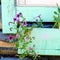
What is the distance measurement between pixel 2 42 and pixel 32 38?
2.10 feet

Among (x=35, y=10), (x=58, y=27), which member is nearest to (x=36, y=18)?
(x=35, y=10)

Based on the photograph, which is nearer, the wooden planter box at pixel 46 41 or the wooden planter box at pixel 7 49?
the wooden planter box at pixel 46 41

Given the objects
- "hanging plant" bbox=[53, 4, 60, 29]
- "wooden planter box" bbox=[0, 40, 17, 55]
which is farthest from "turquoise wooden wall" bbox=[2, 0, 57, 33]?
"wooden planter box" bbox=[0, 40, 17, 55]

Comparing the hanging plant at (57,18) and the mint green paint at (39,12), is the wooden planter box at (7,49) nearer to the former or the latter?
the mint green paint at (39,12)

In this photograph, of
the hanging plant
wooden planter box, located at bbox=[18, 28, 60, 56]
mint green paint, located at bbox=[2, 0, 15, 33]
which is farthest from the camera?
mint green paint, located at bbox=[2, 0, 15, 33]

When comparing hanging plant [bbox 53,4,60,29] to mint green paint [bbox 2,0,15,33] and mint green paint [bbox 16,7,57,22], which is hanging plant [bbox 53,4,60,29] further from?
mint green paint [bbox 2,0,15,33]

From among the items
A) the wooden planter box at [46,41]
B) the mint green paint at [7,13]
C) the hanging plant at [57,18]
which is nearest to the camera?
the wooden planter box at [46,41]

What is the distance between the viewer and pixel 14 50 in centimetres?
433

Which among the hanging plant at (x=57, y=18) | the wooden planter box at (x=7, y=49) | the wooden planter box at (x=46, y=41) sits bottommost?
the wooden planter box at (x=7, y=49)

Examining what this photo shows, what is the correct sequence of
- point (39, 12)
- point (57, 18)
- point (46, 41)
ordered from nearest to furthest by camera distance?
1. point (46, 41)
2. point (57, 18)
3. point (39, 12)

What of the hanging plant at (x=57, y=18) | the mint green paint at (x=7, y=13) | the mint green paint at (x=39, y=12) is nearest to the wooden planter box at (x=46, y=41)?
the hanging plant at (x=57, y=18)

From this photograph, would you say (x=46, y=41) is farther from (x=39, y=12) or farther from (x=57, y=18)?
(x=39, y=12)

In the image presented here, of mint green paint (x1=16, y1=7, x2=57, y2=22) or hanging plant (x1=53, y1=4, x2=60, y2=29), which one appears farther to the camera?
mint green paint (x1=16, y1=7, x2=57, y2=22)

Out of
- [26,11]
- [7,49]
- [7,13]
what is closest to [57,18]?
[26,11]
